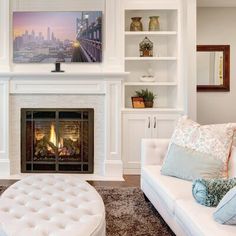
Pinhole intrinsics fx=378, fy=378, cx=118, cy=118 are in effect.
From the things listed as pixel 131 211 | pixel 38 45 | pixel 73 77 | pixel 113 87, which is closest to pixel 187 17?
pixel 113 87

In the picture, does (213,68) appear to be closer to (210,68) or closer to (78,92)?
(210,68)

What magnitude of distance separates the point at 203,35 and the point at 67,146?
2.88 metres

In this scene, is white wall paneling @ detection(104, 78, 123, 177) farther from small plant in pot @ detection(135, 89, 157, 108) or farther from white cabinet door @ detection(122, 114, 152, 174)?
small plant in pot @ detection(135, 89, 157, 108)

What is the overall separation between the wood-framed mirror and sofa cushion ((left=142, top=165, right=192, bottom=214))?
298 cm

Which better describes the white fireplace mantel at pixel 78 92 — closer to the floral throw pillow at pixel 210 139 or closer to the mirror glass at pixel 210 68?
the mirror glass at pixel 210 68

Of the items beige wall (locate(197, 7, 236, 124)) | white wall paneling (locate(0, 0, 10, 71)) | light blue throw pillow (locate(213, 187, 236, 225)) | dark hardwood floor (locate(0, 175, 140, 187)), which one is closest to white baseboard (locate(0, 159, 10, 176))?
dark hardwood floor (locate(0, 175, 140, 187))

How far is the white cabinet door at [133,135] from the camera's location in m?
5.38

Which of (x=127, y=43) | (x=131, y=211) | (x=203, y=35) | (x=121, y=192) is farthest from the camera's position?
(x=203, y=35)

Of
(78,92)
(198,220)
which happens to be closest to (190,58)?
(78,92)

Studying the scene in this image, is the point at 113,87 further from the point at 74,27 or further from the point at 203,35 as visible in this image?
the point at 203,35

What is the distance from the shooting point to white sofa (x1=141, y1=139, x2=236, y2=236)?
2.15m

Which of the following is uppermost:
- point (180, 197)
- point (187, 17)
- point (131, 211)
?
point (187, 17)

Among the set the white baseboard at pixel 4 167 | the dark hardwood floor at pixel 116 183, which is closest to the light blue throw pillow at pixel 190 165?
the dark hardwood floor at pixel 116 183

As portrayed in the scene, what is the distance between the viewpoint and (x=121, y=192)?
14.2 ft
